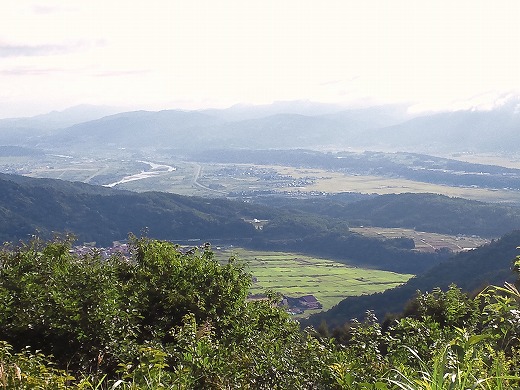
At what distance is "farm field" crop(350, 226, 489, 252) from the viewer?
9956 cm

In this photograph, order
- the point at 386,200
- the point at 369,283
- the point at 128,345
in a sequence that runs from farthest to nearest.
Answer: the point at 386,200, the point at 369,283, the point at 128,345

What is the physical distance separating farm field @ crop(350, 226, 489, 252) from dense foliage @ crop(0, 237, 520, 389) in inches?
3482

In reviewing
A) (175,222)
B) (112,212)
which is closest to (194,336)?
(175,222)

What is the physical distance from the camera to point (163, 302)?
1266 centimetres

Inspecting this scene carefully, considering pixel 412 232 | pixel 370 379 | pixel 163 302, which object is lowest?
→ pixel 412 232

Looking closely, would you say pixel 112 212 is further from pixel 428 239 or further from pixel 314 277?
pixel 428 239

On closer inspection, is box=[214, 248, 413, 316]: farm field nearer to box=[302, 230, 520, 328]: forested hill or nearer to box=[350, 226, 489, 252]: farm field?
box=[302, 230, 520, 328]: forested hill

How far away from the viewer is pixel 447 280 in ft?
202

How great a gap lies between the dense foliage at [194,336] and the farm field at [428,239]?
88.4 meters

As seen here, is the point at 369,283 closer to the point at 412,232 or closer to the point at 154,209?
the point at 412,232

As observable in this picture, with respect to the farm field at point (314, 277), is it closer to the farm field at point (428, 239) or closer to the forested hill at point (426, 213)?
the farm field at point (428, 239)

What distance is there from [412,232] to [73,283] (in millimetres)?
112761

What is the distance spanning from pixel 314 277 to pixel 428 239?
41.6 meters

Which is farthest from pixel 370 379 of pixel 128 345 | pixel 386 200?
pixel 386 200
